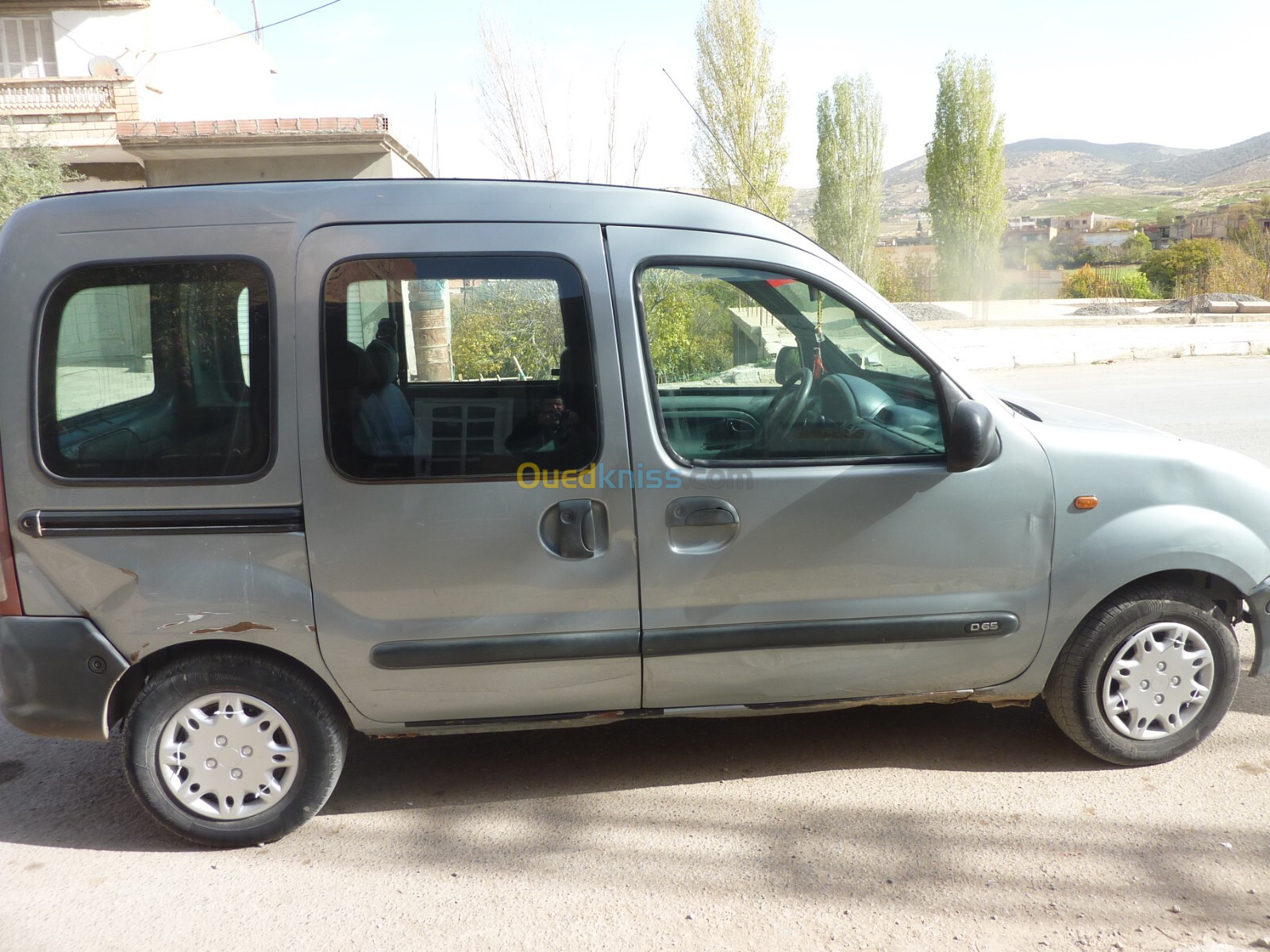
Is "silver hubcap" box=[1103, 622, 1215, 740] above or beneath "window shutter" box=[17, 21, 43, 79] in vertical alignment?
beneath

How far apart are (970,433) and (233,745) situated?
94.4 inches

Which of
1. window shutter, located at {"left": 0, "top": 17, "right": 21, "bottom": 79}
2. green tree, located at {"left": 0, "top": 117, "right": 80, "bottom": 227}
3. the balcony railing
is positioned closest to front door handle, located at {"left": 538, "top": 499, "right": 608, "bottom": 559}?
green tree, located at {"left": 0, "top": 117, "right": 80, "bottom": 227}

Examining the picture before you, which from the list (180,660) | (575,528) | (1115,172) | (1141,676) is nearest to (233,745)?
(180,660)

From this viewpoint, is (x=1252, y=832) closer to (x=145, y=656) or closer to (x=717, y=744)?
(x=717, y=744)

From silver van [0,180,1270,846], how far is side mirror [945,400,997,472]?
0.04 feet

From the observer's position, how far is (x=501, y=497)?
2729 mm

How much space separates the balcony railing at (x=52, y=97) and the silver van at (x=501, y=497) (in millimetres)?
18997

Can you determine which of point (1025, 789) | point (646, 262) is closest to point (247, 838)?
point (646, 262)

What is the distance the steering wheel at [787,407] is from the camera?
293 cm

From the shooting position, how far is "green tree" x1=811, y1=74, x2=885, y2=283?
32.4 m

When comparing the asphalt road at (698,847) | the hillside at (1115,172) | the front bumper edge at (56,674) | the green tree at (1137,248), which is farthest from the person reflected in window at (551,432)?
the hillside at (1115,172)

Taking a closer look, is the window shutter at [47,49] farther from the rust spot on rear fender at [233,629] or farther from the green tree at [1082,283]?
the green tree at [1082,283]

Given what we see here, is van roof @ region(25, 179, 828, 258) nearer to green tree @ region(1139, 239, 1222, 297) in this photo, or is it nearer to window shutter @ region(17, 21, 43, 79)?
window shutter @ region(17, 21, 43, 79)

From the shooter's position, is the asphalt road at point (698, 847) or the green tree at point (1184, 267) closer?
the asphalt road at point (698, 847)
